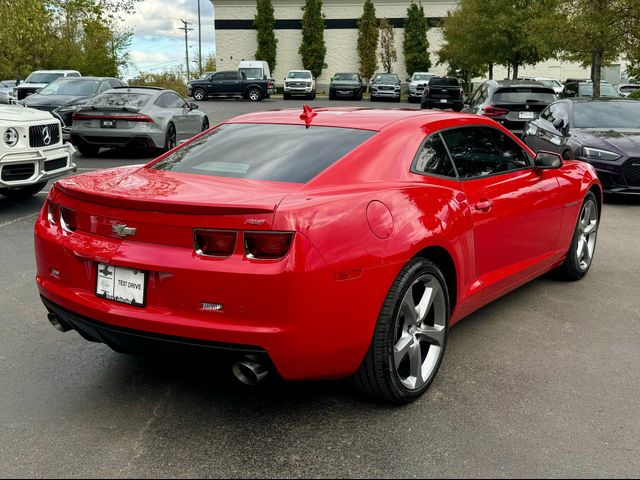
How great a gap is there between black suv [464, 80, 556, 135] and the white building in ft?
140

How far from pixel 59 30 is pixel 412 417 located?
151 feet

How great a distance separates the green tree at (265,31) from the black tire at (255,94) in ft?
52.2

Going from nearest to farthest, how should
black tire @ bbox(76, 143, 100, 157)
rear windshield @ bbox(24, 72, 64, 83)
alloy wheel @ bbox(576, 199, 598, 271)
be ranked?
alloy wheel @ bbox(576, 199, 598, 271), black tire @ bbox(76, 143, 100, 157), rear windshield @ bbox(24, 72, 64, 83)

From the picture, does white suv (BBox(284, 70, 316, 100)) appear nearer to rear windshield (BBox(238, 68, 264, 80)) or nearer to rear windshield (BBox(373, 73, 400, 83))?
rear windshield (BBox(238, 68, 264, 80))

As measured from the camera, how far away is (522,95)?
605 inches

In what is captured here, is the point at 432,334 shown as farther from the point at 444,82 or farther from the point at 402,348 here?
the point at 444,82

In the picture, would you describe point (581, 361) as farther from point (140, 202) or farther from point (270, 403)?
point (140, 202)

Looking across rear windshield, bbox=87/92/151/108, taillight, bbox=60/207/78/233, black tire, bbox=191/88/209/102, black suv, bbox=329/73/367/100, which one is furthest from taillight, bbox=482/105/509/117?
black tire, bbox=191/88/209/102

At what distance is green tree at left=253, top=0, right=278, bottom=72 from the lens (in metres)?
56.1

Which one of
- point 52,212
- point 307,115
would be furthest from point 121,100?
point 52,212

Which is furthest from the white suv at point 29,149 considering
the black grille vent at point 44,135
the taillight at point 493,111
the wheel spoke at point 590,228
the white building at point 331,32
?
the white building at point 331,32

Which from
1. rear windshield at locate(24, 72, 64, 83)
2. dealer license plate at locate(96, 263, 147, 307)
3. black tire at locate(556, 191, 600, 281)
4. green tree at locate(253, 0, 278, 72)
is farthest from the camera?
green tree at locate(253, 0, 278, 72)

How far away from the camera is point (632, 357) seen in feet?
14.2

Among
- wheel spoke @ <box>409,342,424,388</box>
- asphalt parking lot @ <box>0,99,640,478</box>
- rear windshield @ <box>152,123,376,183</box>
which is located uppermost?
rear windshield @ <box>152,123,376,183</box>
